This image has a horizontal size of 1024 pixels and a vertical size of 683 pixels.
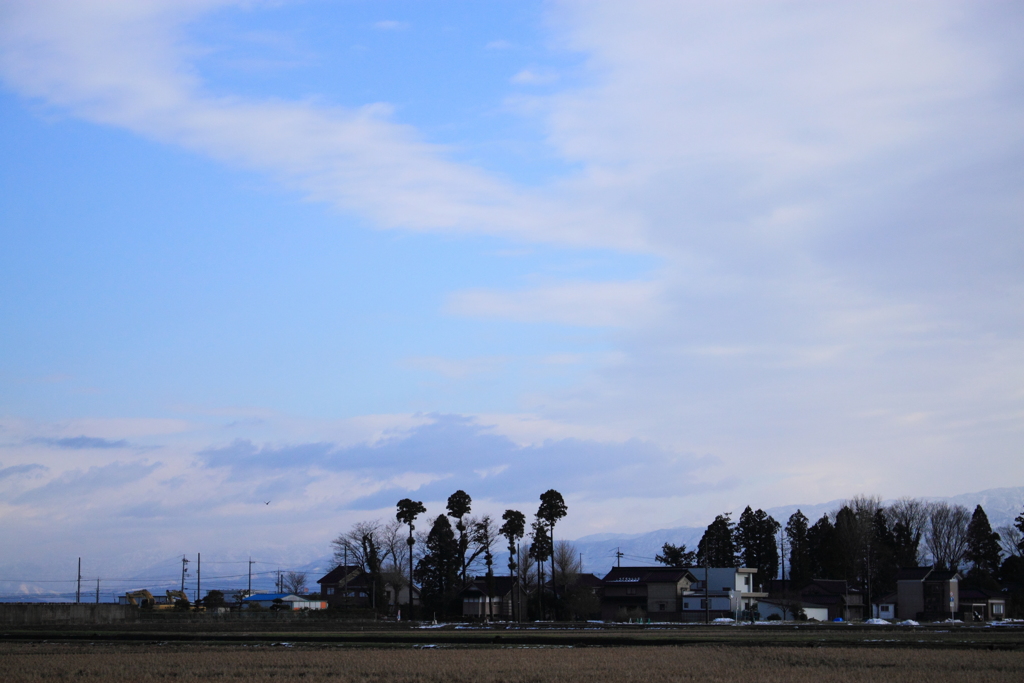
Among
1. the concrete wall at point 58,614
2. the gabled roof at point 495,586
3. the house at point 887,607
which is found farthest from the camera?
the house at point 887,607

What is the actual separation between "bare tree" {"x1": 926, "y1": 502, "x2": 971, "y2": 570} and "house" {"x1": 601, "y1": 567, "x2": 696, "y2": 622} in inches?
1929

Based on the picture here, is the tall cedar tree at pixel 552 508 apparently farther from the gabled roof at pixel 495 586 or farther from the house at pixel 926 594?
the house at pixel 926 594

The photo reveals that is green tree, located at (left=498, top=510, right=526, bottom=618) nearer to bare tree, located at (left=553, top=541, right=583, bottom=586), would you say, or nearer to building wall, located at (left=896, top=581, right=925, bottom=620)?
bare tree, located at (left=553, top=541, right=583, bottom=586)

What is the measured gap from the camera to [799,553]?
12644 centimetres

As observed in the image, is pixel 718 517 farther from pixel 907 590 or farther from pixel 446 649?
pixel 446 649

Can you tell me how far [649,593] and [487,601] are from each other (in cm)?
1887

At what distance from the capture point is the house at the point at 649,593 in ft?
319

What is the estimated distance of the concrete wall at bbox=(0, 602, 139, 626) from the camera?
208 feet

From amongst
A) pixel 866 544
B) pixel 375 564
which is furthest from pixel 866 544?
Result: pixel 375 564

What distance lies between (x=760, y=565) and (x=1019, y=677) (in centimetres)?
10849

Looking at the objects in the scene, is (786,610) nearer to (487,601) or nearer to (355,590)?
(487,601)

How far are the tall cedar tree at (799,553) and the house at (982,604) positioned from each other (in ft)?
80.3

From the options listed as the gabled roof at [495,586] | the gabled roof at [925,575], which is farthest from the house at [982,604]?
the gabled roof at [495,586]

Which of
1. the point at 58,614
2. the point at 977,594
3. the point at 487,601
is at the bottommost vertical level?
the point at 977,594
